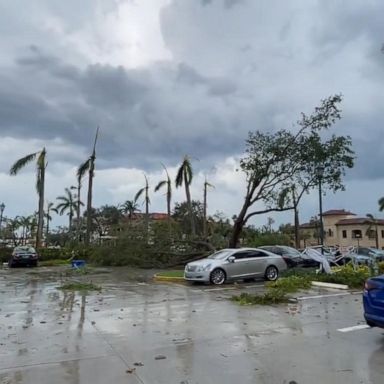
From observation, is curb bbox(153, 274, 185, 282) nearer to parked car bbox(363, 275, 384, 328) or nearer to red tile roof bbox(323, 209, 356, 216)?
parked car bbox(363, 275, 384, 328)

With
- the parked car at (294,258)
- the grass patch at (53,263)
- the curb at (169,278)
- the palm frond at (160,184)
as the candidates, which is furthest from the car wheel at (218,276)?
the palm frond at (160,184)

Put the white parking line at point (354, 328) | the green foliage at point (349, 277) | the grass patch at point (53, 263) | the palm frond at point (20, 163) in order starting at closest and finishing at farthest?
the white parking line at point (354, 328)
the green foliage at point (349, 277)
the grass patch at point (53, 263)
the palm frond at point (20, 163)

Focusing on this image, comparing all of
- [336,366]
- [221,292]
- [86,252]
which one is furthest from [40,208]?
[336,366]

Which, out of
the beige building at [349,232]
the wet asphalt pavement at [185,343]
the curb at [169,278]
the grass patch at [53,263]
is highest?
the beige building at [349,232]

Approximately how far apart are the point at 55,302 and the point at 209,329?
18.9 feet

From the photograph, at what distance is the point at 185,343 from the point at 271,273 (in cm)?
1283

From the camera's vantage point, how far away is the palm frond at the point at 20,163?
133ft

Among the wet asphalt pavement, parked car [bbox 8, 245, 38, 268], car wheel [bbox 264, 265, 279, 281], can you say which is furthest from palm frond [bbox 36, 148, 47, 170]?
the wet asphalt pavement

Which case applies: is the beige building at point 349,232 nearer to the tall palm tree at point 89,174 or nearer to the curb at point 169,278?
the tall palm tree at point 89,174

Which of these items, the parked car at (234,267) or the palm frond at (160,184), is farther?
the palm frond at (160,184)

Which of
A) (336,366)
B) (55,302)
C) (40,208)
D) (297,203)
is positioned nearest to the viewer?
(336,366)

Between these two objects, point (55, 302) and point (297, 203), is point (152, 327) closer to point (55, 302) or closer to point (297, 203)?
point (55, 302)

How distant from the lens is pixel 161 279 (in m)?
21.2

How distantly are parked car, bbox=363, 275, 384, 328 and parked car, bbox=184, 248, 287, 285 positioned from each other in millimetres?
10921
